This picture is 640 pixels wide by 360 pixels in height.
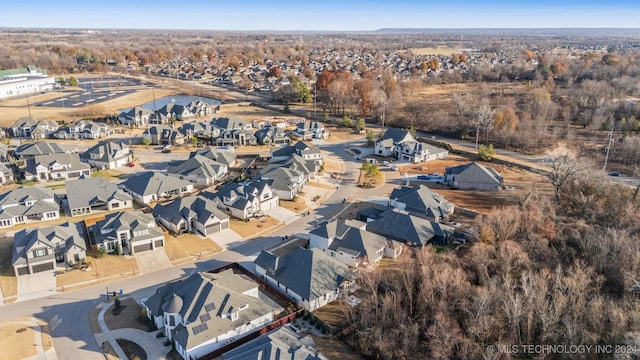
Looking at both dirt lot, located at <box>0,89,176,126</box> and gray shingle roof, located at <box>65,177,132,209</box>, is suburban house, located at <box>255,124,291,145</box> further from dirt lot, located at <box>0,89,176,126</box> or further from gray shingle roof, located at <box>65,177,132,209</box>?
dirt lot, located at <box>0,89,176,126</box>

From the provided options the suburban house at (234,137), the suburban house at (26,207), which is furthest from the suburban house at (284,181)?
the suburban house at (26,207)

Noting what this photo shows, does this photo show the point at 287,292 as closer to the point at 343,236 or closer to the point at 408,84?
the point at 343,236

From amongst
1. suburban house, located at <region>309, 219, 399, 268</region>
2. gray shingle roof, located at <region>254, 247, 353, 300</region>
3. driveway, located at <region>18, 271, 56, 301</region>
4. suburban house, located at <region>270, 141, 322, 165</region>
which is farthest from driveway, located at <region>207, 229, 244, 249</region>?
suburban house, located at <region>270, 141, 322, 165</region>

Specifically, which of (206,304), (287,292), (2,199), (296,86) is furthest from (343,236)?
(296,86)

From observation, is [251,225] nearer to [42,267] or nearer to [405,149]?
[42,267]

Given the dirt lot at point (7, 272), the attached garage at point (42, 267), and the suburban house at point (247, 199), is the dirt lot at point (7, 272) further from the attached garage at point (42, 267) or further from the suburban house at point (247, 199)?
the suburban house at point (247, 199)
